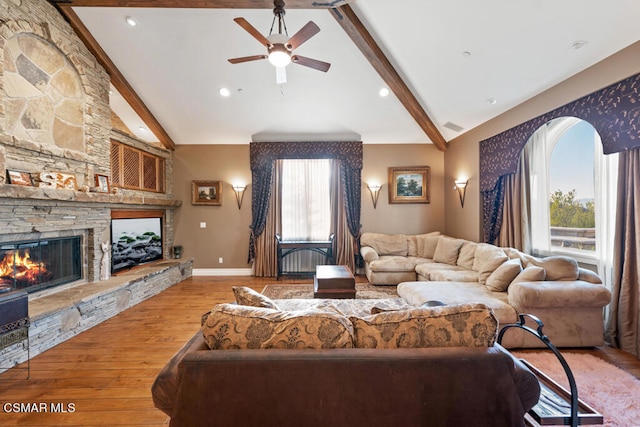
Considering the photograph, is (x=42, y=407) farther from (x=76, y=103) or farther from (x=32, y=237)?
(x=76, y=103)

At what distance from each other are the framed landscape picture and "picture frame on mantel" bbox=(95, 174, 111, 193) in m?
5.00

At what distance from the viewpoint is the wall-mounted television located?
4344mm

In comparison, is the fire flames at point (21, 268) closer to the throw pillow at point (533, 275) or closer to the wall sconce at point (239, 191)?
the wall sconce at point (239, 191)

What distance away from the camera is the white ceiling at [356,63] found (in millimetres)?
2674

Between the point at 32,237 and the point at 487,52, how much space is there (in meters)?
5.53

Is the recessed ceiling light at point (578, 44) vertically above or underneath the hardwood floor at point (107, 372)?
above

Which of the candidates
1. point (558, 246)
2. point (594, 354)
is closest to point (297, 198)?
point (558, 246)

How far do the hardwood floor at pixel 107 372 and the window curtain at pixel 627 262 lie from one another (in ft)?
0.67

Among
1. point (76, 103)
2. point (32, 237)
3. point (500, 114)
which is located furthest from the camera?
point (500, 114)

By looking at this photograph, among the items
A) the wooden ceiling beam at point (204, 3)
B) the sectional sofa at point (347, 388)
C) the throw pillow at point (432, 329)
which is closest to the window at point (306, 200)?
the wooden ceiling beam at point (204, 3)

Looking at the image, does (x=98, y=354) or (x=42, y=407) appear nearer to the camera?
(x=42, y=407)

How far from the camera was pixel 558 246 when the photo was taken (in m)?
3.65

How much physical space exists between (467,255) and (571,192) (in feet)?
5.07

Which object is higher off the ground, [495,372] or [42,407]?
[495,372]
